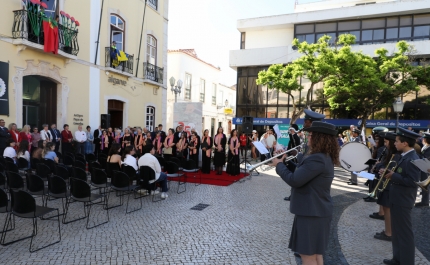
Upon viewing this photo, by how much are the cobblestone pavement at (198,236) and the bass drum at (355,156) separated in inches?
50.5

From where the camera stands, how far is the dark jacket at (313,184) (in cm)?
286

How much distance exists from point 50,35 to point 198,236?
34.2ft

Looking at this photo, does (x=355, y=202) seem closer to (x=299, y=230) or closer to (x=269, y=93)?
(x=299, y=230)

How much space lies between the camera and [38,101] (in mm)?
13008

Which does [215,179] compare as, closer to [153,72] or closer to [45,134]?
[45,134]

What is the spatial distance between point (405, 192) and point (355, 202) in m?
4.31

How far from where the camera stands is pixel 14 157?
28.0 feet

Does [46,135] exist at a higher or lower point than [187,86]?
lower

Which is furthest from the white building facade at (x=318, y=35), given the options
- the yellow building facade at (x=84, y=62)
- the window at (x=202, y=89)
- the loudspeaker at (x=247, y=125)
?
the loudspeaker at (x=247, y=125)

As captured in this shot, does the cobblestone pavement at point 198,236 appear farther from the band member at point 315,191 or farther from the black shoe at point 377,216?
the band member at point 315,191

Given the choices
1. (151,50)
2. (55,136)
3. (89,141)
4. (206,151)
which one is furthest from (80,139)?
(151,50)

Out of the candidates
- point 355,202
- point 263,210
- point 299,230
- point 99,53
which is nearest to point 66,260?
point 299,230

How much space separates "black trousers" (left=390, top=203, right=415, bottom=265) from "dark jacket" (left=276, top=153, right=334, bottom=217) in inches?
64.7

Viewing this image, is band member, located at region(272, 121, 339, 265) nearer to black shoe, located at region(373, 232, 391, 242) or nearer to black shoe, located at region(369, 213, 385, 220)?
black shoe, located at region(373, 232, 391, 242)
